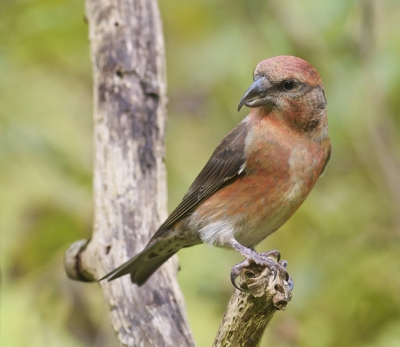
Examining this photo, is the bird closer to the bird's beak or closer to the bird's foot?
the bird's beak

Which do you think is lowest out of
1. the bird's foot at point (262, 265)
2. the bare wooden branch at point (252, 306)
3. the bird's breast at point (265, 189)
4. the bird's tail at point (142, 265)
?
the bare wooden branch at point (252, 306)

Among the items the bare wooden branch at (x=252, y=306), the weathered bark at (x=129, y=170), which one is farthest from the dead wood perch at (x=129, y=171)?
the bare wooden branch at (x=252, y=306)

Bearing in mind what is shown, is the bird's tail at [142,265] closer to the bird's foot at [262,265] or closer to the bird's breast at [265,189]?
the bird's breast at [265,189]

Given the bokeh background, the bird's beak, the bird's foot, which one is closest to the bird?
the bird's beak

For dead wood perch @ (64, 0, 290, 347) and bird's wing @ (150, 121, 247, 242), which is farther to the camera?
bird's wing @ (150, 121, 247, 242)

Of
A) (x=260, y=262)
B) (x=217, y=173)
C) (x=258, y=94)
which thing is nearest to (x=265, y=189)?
(x=217, y=173)

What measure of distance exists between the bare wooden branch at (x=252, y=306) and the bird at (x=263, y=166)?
66 centimetres

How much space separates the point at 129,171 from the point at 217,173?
21.7 inches

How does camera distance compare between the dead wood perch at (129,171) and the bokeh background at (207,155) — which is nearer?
the dead wood perch at (129,171)

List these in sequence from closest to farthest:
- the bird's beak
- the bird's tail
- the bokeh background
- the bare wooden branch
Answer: the bare wooden branch → the bird's beak → the bird's tail → the bokeh background

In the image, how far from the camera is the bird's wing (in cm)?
400

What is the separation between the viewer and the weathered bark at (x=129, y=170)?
3816 mm

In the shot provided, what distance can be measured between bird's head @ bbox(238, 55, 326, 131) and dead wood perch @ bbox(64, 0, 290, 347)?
0.86 metres

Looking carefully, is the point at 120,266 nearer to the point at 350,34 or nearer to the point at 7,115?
the point at 7,115
